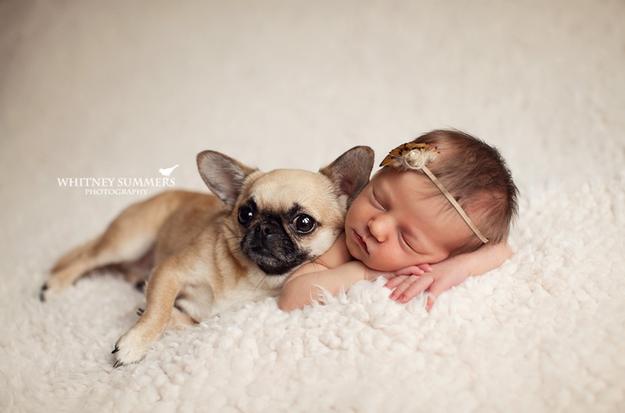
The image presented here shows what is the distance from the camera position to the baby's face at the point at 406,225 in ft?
4.86

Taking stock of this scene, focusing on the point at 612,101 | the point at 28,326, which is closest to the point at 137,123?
the point at 28,326

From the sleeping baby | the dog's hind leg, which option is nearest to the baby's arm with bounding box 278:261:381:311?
the sleeping baby

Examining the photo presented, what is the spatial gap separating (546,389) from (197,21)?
113 inches

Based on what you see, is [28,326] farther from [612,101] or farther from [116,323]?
[612,101]

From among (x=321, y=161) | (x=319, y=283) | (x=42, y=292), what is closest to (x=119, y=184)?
(x=42, y=292)

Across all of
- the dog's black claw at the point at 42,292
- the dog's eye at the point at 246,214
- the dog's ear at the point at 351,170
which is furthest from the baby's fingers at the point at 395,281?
the dog's black claw at the point at 42,292

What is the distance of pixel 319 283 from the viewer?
1577 millimetres

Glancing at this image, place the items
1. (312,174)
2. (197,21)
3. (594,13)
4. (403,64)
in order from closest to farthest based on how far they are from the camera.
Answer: (312,174) < (594,13) < (403,64) < (197,21)

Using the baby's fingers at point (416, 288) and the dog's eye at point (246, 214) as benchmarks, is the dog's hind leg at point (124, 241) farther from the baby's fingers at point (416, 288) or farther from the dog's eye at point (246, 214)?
the baby's fingers at point (416, 288)

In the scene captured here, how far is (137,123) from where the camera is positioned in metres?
3.16

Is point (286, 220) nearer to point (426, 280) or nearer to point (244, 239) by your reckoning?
point (244, 239)

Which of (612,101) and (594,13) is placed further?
(594,13)

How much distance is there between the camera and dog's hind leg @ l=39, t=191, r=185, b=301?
228cm

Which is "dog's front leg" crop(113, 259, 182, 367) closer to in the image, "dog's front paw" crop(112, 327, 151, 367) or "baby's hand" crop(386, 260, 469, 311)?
"dog's front paw" crop(112, 327, 151, 367)
